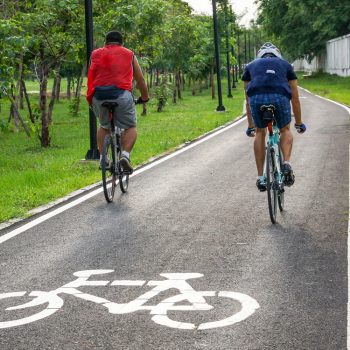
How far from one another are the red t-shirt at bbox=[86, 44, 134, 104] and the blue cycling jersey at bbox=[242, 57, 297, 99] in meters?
2.04

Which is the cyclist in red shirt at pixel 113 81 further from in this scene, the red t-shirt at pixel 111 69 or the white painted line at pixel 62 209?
the white painted line at pixel 62 209

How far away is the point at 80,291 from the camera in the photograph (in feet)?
19.4

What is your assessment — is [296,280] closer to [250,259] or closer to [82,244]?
[250,259]

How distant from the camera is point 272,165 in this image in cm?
826

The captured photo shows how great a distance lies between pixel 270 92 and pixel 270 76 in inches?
6.3

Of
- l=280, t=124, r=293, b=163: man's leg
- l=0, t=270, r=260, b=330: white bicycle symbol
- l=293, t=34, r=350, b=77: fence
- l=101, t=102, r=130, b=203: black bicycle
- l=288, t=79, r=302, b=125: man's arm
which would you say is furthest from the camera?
l=293, t=34, r=350, b=77: fence

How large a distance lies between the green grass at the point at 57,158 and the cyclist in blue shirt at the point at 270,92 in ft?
9.62

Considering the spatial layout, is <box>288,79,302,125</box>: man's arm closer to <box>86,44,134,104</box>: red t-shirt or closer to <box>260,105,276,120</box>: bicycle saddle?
<box>260,105,276,120</box>: bicycle saddle

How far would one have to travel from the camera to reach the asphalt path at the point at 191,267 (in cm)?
489

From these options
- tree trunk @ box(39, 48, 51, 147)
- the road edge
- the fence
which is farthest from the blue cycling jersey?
the fence

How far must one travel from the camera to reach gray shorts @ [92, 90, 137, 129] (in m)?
9.88

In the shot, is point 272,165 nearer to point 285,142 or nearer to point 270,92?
point 285,142

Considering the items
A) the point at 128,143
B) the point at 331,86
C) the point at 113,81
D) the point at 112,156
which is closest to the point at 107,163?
the point at 112,156

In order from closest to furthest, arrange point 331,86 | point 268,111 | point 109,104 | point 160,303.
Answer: point 160,303, point 268,111, point 109,104, point 331,86
